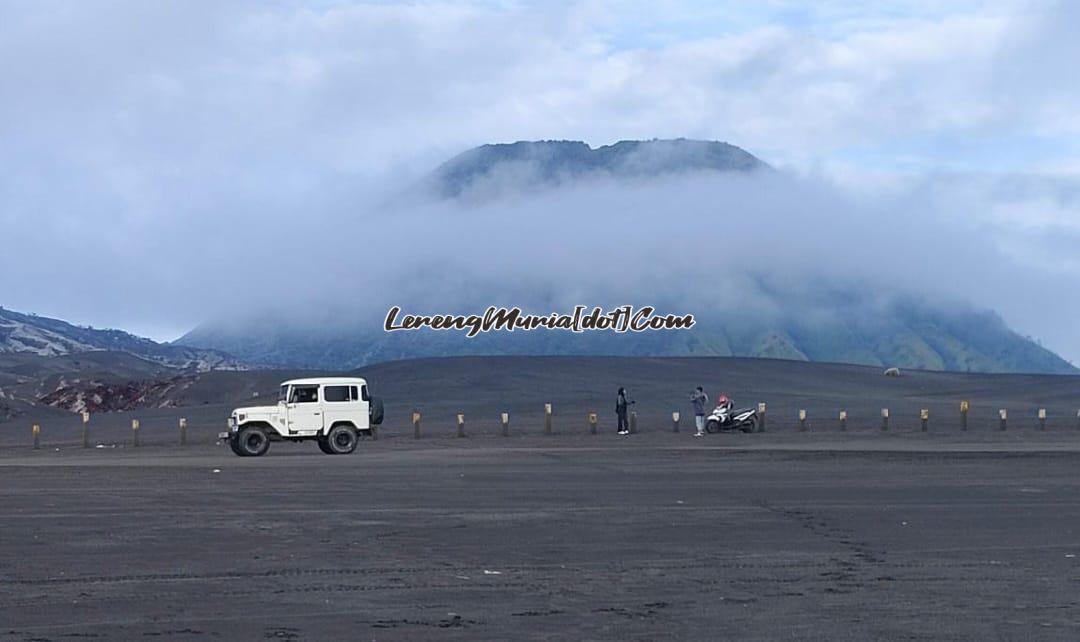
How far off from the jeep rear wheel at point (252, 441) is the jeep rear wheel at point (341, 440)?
64.5 inches

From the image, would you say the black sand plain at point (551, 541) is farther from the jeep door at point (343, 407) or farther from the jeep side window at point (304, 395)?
the jeep side window at point (304, 395)

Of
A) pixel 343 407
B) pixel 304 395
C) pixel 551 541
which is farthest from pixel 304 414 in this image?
pixel 551 541

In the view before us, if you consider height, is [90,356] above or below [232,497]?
above

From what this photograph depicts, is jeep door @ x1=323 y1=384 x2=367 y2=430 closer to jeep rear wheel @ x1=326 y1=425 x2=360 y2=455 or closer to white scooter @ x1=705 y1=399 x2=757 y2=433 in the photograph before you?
jeep rear wheel @ x1=326 y1=425 x2=360 y2=455

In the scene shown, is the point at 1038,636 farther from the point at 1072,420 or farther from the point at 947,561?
the point at 1072,420

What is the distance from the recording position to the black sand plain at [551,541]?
1416 cm

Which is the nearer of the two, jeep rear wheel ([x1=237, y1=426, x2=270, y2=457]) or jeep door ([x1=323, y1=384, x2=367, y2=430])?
jeep rear wheel ([x1=237, y1=426, x2=270, y2=457])

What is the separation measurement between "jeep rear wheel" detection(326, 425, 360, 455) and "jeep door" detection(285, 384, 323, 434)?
0.37 metres

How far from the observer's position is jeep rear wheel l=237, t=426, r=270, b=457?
138 feet

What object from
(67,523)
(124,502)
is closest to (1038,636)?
(67,523)

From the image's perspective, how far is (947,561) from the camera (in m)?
18.5

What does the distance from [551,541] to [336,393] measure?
918 inches

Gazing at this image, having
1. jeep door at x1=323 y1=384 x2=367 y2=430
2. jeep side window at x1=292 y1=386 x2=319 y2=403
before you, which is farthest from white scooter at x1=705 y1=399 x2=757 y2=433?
jeep side window at x1=292 y1=386 x2=319 y2=403

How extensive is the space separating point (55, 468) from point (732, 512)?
17730 millimetres
